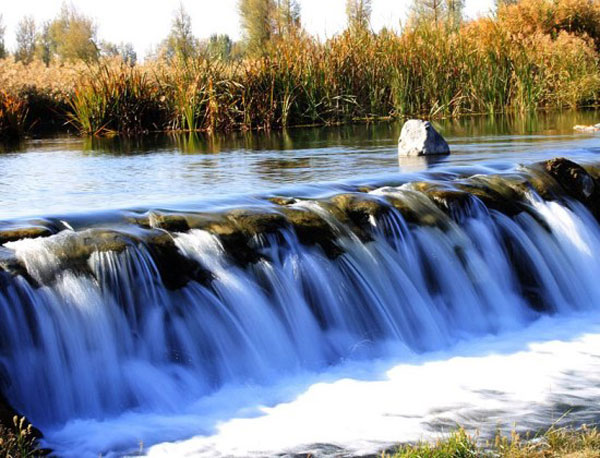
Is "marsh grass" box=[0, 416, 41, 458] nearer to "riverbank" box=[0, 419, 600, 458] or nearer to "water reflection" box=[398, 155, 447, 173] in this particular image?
"riverbank" box=[0, 419, 600, 458]

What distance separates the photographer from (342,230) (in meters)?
6.02

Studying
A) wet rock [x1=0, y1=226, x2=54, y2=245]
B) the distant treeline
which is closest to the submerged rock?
the distant treeline

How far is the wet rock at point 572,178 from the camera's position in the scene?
767 centimetres

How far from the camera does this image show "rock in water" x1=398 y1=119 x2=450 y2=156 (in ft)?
33.8

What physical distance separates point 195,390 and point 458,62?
1460 cm

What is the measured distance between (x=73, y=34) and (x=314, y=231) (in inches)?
2220

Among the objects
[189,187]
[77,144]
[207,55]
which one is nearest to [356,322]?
[189,187]

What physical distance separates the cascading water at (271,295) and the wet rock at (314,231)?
0.04 ft

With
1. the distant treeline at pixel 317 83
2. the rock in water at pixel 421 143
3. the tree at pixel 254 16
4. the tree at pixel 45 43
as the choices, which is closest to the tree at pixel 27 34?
the tree at pixel 45 43

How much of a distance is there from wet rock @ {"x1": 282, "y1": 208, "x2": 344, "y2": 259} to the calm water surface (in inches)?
30.4

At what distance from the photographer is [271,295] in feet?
17.8

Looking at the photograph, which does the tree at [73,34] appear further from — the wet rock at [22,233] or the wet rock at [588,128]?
the wet rock at [22,233]

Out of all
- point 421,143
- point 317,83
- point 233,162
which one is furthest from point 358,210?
point 317,83

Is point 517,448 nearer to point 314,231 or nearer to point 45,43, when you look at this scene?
point 314,231
